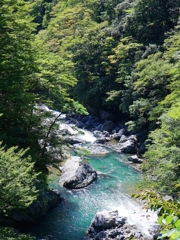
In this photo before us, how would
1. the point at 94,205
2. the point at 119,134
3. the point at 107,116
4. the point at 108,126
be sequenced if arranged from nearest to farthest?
the point at 94,205 → the point at 119,134 → the point at 108,126 → the point at 107,116

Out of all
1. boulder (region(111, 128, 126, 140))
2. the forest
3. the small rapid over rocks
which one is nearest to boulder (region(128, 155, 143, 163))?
the small rapid over rocks

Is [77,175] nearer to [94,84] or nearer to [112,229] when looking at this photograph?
[112,229]

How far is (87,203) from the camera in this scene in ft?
54.0

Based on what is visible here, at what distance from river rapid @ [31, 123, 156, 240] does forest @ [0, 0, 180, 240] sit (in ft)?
6.79

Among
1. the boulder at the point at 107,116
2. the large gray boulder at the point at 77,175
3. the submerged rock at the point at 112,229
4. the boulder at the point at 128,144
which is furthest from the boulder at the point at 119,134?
the submerged rock at the point at 112,229

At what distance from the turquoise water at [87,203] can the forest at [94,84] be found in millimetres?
2482

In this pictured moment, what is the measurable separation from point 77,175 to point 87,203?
9.05ft

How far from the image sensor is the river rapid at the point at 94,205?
530 inches

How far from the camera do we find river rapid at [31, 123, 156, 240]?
1346cm

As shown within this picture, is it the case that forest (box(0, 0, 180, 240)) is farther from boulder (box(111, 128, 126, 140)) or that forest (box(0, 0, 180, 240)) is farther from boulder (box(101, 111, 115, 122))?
boulder (box(111, 128, 126, 140))

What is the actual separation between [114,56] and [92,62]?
427cm

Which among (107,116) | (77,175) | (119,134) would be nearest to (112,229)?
(77,175)

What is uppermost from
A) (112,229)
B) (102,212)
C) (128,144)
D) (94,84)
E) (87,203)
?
(94,84)

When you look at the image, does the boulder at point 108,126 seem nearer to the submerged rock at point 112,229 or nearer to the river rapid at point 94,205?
the river rapid at point 94,205
